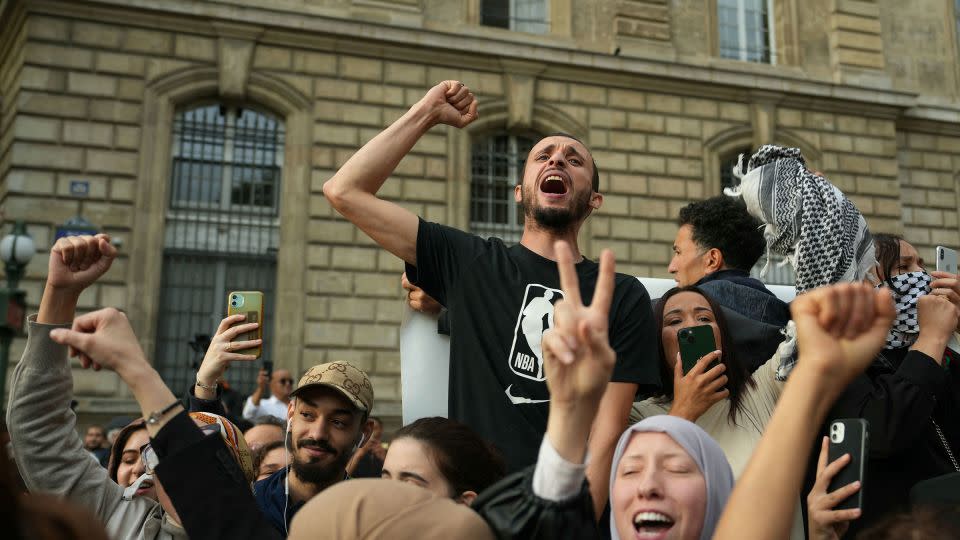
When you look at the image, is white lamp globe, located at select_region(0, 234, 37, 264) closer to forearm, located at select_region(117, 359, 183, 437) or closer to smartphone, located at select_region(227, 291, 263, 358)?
smartphone, located at select_region(227, 291, 263, 358)

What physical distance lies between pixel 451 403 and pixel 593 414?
54.3 inches

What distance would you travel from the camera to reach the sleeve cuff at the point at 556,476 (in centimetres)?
168

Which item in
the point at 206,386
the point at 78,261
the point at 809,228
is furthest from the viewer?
the point at 206,386

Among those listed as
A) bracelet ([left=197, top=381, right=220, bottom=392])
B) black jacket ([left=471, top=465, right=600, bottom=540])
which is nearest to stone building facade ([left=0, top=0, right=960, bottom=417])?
bracelet ([left=197, top=381, right=220, bottom=392])

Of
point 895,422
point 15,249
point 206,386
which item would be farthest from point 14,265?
point 895,422

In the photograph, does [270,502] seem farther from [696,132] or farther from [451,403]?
[696,132]

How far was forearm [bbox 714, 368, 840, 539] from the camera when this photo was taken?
5.60ft

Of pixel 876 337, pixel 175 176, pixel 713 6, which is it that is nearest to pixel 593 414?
pixel 876 337

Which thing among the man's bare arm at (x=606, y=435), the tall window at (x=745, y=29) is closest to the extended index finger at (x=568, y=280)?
the man's bare arm at (x=606, y=435)

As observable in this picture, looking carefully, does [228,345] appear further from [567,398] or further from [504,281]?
[567,398]

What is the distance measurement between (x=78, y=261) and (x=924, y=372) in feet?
8.60

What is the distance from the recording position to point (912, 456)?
9.95ft

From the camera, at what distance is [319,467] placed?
376 centimetres

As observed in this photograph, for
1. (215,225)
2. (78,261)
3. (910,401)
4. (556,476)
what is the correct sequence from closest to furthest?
(556,476), (78,261), (910,401), (215,225)
